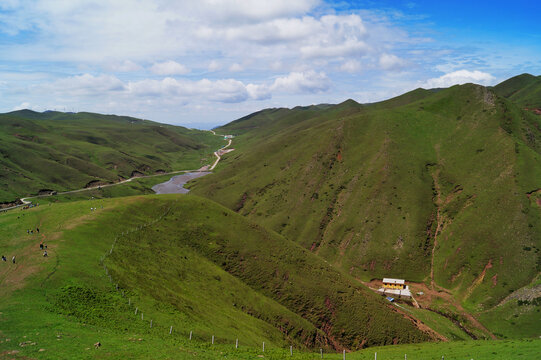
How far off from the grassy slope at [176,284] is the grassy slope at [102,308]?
0.22m

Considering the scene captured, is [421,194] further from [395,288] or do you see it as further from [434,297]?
[434,297]

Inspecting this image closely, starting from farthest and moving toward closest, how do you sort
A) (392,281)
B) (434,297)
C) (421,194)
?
(421,194) → (392,281) → (434,297)

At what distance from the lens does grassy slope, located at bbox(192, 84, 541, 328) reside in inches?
3905

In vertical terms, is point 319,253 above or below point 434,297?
above

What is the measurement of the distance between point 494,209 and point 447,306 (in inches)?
1531

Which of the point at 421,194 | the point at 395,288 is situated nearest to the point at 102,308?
the point at 395,288

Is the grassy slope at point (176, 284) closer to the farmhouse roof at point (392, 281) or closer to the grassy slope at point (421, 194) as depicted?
the farmhouse roof at point (392, 281)

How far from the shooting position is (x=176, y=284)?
5731 cm

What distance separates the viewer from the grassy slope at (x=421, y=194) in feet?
325

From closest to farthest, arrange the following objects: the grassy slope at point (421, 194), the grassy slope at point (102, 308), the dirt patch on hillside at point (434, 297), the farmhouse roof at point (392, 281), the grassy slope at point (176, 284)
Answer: the grassy slope at point (102, 308) < the grassy slope at point (176, 284) < the dirt patch on hillside at point (434, 297) < the grassy slope at point (421, 194) < the farmhouse roof at point (392, 281)

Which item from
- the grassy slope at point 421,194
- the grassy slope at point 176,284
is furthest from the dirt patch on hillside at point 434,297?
the grassy slope at point 176,284

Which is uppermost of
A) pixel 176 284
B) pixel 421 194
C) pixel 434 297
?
pixel 421 194

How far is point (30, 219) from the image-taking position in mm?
68625

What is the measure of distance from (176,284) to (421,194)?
106 m
